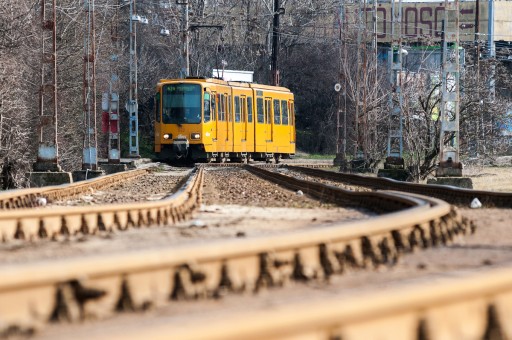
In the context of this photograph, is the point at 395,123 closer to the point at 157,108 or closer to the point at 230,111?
the point at 230,111

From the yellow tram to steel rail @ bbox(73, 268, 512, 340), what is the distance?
3287 centimetres

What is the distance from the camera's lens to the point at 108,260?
16.1 ft

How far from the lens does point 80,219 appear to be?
32.6ft

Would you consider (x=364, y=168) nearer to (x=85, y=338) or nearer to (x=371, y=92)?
(x=371, y=92)

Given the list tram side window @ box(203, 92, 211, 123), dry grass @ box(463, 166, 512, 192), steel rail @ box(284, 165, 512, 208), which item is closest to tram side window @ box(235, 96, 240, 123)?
tram side window @ box(203, 92, 211, 123)

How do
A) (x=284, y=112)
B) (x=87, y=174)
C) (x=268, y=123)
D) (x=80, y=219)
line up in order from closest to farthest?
(x=80, y=219) < (x=87, y=174) < (x=268, y=123) < (x=284, y=112)

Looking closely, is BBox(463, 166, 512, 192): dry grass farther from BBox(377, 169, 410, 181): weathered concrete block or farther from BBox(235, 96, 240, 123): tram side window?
BBox(235, 96, 240, 123): tram side window

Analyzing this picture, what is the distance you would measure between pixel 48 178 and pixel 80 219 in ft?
51.0

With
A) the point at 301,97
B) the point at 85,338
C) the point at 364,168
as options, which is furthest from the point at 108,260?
the point at 301,97

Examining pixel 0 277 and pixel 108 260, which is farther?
pixel 108 260

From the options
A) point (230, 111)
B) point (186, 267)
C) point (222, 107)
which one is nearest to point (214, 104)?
point (222, 107)

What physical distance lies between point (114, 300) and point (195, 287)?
2.09 ft

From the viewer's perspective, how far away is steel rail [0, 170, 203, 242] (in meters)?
9.15

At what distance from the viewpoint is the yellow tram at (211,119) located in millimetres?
37344
